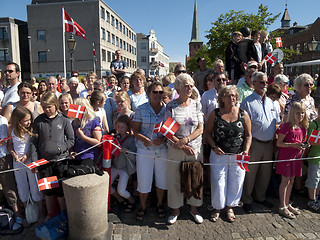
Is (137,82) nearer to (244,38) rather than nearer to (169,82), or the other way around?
(169,82)

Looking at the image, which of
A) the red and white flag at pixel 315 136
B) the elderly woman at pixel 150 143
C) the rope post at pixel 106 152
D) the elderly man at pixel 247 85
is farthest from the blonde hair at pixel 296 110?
the rope post at pixel 106 152

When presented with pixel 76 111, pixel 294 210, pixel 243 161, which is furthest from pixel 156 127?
pixel 294 210

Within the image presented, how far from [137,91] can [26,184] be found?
2.60 m

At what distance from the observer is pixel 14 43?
41.2 m

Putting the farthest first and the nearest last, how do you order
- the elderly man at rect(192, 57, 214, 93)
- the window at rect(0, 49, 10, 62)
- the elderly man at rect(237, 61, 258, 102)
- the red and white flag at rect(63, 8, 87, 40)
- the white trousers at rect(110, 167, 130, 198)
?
the window at rect(0, 49, 10, 62)
the red and white flag at rect(63, 8, 87, 40)
the elderly man at rect(192, 57, 214, 93)
the elderly man at rect(237, 61, 258, 102)
the white trousers at rect(110, 167, 130, 198)

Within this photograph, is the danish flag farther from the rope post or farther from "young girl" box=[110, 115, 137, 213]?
the rope post

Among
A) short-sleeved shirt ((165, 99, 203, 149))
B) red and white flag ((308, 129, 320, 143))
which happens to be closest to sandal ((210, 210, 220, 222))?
short-sleeved shirt ((165, 99, 203, 149))

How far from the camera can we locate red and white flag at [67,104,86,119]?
3608 mm

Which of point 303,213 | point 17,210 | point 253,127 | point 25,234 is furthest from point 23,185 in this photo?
point 303,213

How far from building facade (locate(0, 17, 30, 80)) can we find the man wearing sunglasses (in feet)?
137

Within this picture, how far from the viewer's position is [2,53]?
40.5 meters

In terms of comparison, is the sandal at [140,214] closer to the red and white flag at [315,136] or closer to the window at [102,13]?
the red and white flag at [315,136]

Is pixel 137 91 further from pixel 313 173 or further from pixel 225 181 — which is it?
pixel 313 173

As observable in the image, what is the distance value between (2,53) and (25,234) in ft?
151
